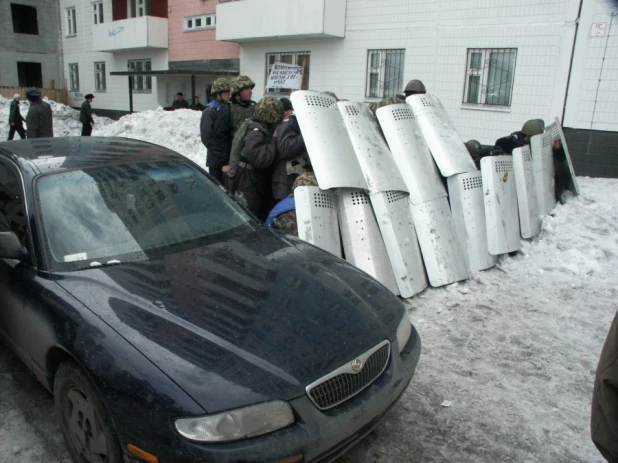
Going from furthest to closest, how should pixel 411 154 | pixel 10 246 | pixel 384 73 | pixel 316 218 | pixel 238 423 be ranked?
pixel 384 73 → pixel 411 154 → pixel 316 218 → pixel 10 246 → pixel 238 423

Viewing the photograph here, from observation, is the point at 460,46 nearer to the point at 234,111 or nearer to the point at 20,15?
the point at 234,111

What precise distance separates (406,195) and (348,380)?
293 cm

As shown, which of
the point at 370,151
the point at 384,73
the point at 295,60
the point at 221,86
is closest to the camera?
the point at 370,151

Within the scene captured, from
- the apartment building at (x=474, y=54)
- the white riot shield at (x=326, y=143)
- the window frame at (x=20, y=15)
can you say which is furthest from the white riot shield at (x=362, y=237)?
the window frame at (x=20, y=15)

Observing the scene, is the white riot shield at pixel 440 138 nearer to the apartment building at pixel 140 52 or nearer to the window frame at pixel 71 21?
the apartment building at pixel 140 52

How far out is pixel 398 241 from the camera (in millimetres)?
4555

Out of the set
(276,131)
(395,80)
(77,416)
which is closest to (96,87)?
(395,80)

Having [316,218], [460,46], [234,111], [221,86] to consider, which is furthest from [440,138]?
[460,46]

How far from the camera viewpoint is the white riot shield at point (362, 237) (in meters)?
4.42

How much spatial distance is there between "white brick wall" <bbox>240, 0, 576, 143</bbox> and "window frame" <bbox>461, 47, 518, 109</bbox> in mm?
135

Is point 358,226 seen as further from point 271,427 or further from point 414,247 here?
point 271,427

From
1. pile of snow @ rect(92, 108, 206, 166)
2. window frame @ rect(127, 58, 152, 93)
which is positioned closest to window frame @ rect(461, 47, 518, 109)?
pile of snow @ rect(92, 108, 206, 166)

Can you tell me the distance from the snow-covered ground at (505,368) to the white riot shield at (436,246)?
0.46 feet

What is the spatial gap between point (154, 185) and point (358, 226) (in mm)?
1999
